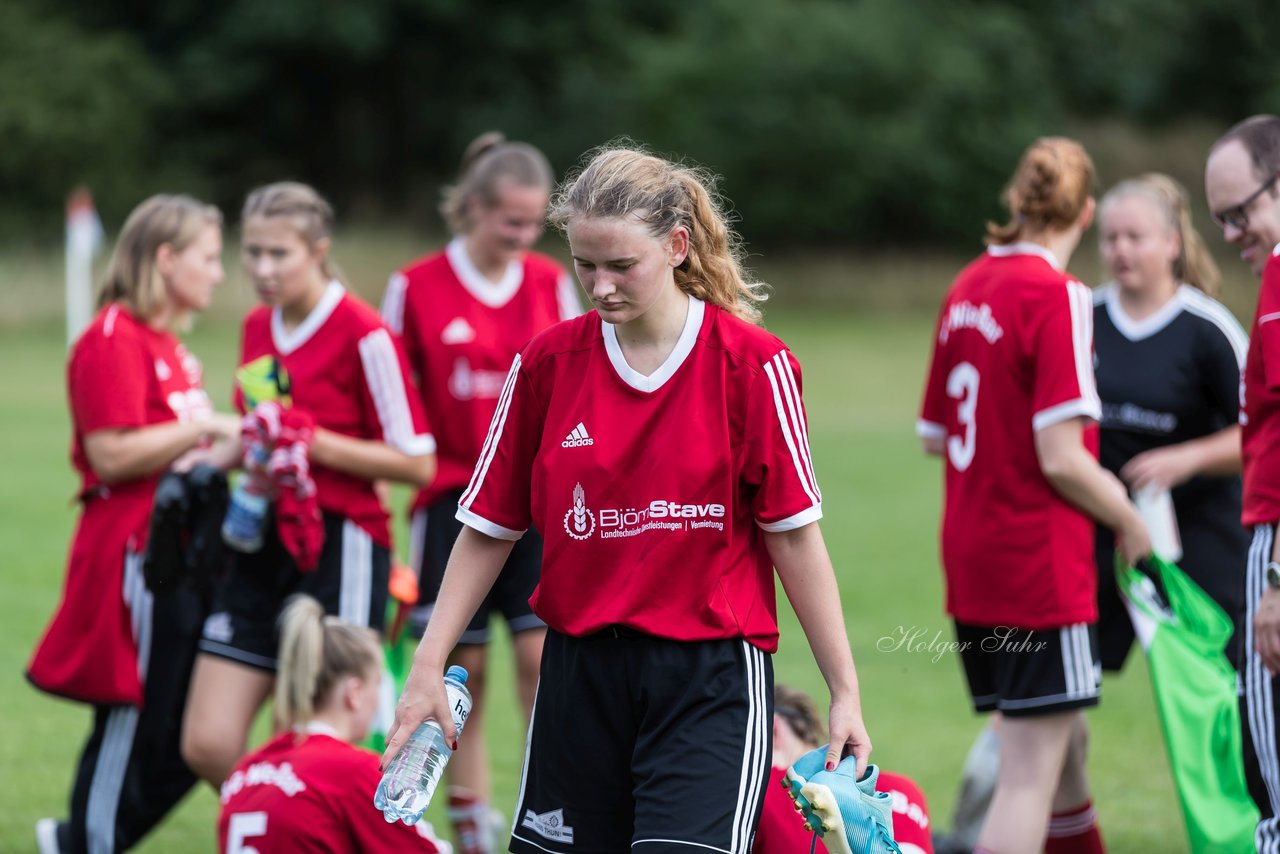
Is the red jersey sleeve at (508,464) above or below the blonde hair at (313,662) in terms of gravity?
above

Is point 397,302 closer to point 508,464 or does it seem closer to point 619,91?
point 508,464

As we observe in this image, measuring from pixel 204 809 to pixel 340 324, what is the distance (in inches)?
91.8

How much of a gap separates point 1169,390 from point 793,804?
2349 mm

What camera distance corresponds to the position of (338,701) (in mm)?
4336

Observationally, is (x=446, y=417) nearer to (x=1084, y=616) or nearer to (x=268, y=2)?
(x=1084, y=616)

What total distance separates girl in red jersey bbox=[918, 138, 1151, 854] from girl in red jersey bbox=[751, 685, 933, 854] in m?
0.61

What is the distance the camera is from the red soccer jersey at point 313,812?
3979 mm

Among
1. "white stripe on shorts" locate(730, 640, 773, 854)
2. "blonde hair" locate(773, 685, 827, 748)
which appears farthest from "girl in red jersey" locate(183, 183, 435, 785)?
"white stripe on shorts" locate(730, 640, 773, 854)

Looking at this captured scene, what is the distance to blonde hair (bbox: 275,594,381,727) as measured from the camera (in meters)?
4.29

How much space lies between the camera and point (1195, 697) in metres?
4.80

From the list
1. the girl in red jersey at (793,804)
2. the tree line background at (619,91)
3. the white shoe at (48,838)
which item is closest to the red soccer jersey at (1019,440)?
the girl in red jersey at (793,804)

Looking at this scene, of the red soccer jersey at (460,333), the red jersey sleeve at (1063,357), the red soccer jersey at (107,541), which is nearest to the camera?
the red jersey sleeve at (1063,357)

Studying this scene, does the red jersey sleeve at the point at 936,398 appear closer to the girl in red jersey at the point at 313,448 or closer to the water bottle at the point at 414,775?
the girl in red jersey at the point at 313,448

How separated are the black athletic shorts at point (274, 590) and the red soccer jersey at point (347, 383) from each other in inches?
3.9
